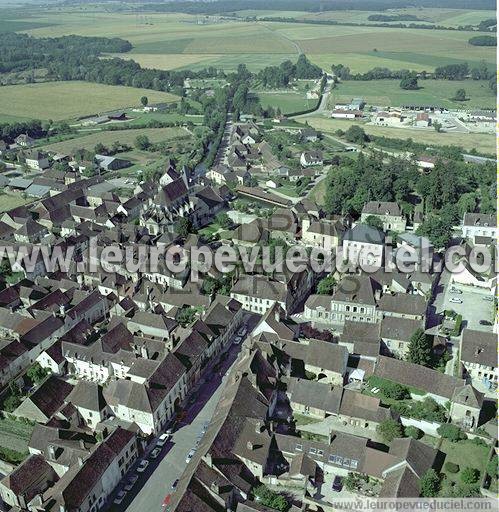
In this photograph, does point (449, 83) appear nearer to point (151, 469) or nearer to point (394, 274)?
point (394, 274)

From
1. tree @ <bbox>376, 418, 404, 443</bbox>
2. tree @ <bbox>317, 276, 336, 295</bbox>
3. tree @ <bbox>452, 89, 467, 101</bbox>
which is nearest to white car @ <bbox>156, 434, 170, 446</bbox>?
tree @ <bbox>376, 418, 404, 443</bbox>

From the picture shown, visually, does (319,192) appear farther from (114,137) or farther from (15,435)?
(15,435)

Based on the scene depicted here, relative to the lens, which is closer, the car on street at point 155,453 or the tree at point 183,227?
the car on street at point 155,453

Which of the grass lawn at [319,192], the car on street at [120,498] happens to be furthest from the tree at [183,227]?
the car on street at [120,498]

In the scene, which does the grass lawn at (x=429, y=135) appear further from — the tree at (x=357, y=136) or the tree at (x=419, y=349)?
the tree at (x=419, y=349)

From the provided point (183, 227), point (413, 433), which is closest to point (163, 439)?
point (413, 433)

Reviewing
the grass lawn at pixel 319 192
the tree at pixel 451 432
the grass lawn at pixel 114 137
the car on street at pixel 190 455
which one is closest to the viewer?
the car on street at pixel 190 455
